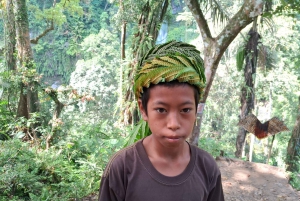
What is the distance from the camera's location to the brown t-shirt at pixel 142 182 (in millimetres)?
1093

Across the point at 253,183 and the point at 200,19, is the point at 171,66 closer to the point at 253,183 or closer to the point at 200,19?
the point at 200,19

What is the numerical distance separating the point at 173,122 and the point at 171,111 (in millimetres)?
43

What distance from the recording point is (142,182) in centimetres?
110

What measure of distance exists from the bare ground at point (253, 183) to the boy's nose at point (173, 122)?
383 centimetres

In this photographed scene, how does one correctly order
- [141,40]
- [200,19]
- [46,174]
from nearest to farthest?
[200,19] → [46,174] → [141,40]

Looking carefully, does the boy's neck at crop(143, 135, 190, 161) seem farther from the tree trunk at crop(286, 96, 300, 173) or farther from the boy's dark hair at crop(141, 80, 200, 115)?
the tree trunk at crop(286, 96, 300, 173)

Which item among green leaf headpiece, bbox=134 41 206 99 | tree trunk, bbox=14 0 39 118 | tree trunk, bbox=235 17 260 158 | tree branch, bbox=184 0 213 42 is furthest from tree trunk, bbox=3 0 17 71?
green leaf headpiece, bbox=134 41 206 99

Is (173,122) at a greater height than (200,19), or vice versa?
(200,19)

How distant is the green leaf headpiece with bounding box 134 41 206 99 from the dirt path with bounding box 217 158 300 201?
3813mm

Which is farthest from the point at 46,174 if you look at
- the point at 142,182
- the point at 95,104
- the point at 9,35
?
the point at 95,104

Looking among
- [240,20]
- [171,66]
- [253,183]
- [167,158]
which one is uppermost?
[240,20]

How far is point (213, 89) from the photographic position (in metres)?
15.7

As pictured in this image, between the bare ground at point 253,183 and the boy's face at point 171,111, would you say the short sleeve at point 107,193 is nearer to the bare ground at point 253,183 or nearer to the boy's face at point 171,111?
the boy's face at point 171,111

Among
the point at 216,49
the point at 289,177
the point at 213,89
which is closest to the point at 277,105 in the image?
the point at 213,89
